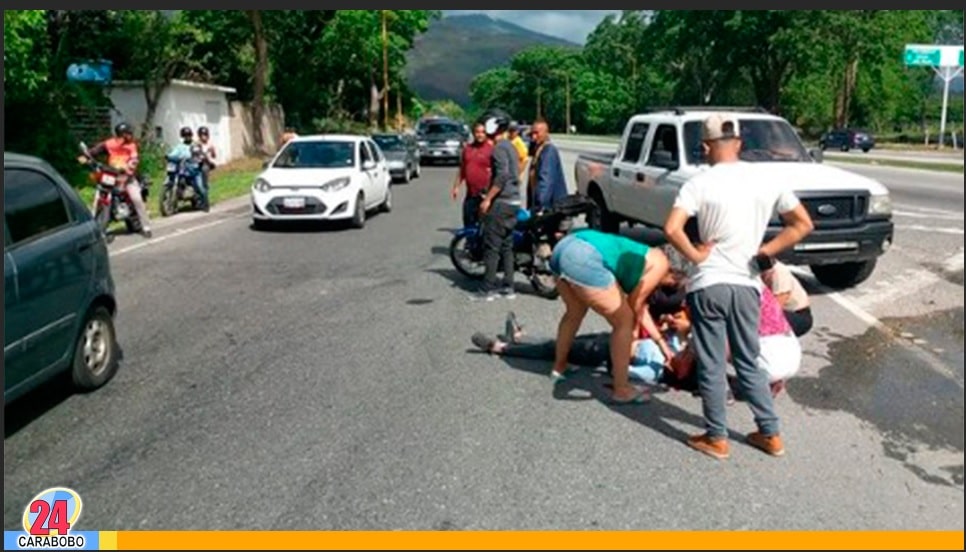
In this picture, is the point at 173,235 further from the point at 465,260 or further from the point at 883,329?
the point at 883,329

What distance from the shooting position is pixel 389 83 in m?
49.7

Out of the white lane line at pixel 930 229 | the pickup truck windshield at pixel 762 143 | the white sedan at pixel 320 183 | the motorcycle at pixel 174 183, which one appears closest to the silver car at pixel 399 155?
the white sedan at pixel 320 183

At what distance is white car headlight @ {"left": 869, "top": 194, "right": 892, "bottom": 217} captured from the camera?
7218mm

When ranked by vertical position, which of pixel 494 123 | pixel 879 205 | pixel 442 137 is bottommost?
pixel 879 205

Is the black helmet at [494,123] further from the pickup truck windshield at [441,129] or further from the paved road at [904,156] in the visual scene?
the pickup truck windshield at [441,129]

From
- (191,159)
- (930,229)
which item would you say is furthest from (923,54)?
(191,159)

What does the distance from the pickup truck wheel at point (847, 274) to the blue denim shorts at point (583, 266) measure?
14.5 feet

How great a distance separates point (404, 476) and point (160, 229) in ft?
32.3

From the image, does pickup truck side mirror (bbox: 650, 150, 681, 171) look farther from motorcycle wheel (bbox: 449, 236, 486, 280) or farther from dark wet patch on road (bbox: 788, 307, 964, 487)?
dark wet patch on road (bbox: 788, 307, 964, 487)

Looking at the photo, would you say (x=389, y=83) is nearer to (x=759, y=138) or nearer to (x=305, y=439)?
(x=759, y=138)

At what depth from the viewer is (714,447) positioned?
3881mm

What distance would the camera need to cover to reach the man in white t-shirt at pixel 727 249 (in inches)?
145

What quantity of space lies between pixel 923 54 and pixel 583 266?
3902cm

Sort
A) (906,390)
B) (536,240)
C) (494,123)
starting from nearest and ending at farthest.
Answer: (906,390), (494,123), (536,240)
